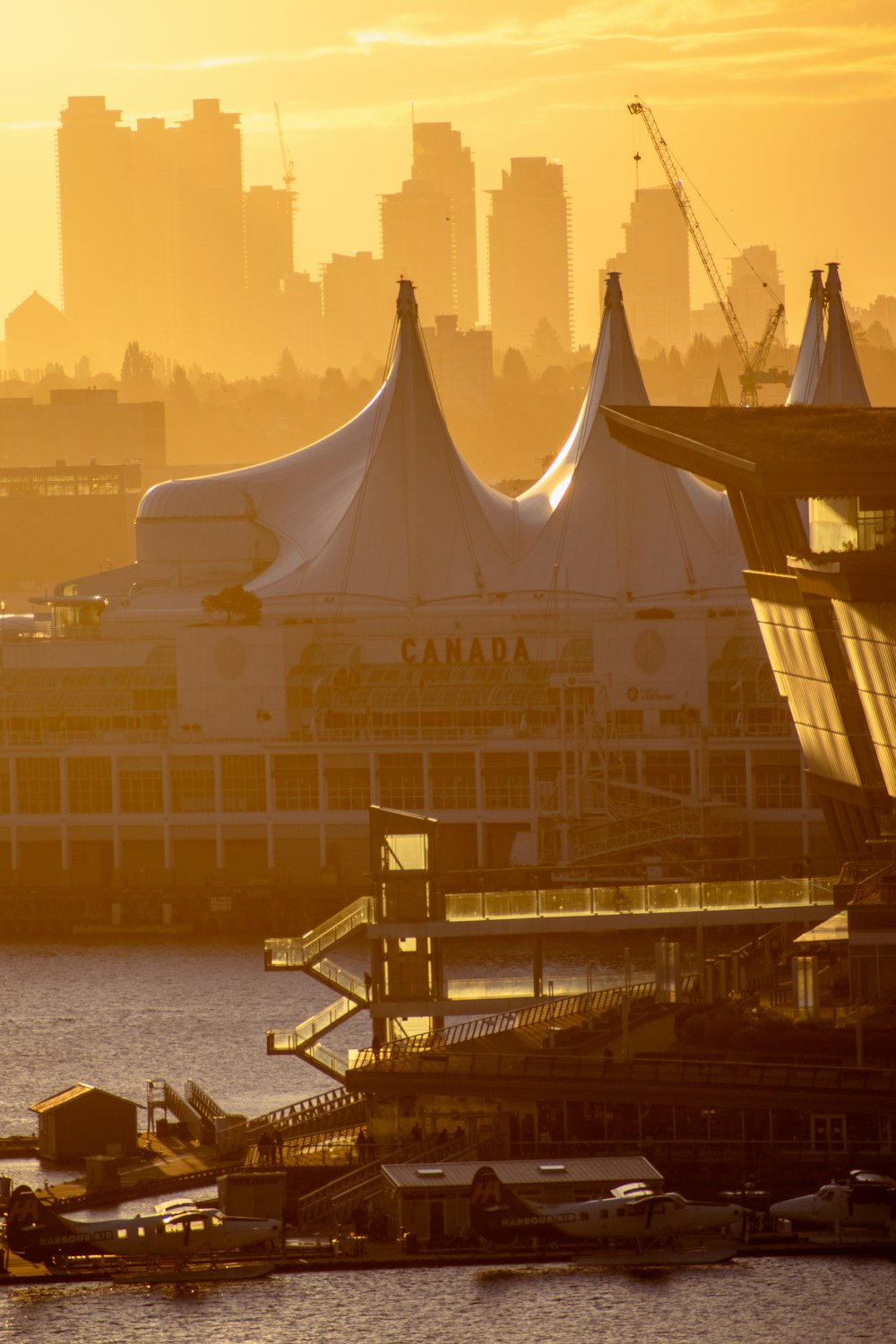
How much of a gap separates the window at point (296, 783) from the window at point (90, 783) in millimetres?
4334

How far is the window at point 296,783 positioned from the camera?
81.4 meters

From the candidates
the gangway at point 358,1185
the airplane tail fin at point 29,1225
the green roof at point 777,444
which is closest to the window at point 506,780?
the green roof at point 777,444

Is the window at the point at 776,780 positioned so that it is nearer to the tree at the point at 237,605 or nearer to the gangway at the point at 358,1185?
the tree at the point at 237,605

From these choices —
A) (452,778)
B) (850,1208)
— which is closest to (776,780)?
(452,778)

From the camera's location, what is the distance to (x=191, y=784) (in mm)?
82188

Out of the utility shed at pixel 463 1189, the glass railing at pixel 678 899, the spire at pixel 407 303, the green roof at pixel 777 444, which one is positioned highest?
the spire at pixel 407 303

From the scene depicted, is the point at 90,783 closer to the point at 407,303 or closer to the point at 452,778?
the point at 452,778

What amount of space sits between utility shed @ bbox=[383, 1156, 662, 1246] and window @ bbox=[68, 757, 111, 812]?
39.2 m

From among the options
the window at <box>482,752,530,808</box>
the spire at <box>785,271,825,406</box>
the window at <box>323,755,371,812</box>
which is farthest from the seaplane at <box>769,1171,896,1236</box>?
the spire at <box>785,271,825,406</box>

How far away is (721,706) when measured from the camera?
8188 cm

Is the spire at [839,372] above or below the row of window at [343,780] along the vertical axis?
above

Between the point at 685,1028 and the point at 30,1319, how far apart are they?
11.3m

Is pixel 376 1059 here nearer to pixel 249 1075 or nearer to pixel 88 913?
pixel 249 1075

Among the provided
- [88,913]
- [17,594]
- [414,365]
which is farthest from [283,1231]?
[17,594]
